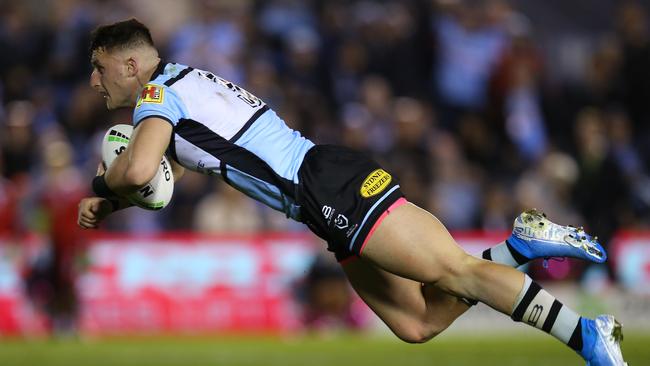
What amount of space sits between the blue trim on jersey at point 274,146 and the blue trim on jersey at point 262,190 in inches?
5.0

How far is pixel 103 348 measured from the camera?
1320cm

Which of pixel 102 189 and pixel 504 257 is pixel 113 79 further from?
pixel 504 257

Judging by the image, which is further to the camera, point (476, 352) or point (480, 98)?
point (480, 98)

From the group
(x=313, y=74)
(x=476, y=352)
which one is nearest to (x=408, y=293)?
(x=476, y=352)

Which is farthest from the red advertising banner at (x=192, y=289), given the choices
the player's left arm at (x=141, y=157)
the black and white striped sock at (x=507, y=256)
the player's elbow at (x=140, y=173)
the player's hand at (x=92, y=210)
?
the player's elbow at (x=140, y=173)

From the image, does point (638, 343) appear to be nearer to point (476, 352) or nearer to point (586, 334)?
point (476, 352)

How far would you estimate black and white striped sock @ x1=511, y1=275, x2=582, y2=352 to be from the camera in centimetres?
681

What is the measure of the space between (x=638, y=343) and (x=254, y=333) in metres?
4.81

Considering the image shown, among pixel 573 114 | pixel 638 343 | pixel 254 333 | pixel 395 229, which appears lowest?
pixel 254 333

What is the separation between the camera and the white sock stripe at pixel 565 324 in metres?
6.86

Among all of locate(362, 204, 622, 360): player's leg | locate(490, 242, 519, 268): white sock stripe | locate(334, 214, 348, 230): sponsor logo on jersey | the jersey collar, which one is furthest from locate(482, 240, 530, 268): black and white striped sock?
the jersey collar

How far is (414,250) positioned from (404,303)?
2.66 ft

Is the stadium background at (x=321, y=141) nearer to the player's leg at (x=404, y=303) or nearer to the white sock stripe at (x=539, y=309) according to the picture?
the player's leg at (x=404, y=303)

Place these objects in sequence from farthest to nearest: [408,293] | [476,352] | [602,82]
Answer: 1. [602,82]
2. [476,352]
3. [408,293]
